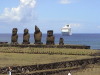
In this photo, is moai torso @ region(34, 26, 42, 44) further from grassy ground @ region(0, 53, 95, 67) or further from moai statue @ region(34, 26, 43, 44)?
grassy ground @ region(0, 53, 95, 67)

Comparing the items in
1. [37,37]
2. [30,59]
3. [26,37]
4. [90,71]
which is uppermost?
[26,37]

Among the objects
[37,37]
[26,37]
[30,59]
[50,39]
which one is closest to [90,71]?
[30,59]

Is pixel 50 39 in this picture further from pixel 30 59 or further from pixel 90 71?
pixel 90 71

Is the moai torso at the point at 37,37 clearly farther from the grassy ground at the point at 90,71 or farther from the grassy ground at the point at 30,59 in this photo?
the grassy ground at the point at 90,71

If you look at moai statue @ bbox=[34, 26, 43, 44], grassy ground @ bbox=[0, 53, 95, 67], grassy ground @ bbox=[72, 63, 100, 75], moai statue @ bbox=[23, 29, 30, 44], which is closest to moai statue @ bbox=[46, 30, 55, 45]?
moai statue @ bbox=[34, 26, 43, 44]

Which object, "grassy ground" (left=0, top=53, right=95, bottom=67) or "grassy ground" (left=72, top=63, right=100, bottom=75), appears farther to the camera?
"grassy ground" (left=0, top=53, right=95, bottom=67)

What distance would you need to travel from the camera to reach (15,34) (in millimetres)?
49344

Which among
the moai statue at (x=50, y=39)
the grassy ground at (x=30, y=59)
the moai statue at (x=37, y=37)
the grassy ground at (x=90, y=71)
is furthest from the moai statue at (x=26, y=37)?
the grassy ground at (x=90, y=71)

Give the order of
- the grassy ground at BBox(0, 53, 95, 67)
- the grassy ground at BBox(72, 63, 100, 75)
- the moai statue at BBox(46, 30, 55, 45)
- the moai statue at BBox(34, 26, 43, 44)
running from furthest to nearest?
the moai statue at BBox(34, 26, 43, 44)
the moai statue at BBox(46, 30, 55, 45)
the grassy ground at BBox(0, 53, 95, 67)
the grassy ground at BBox(72, 63, 100, 75)

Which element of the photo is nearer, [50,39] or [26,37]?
[50,39]

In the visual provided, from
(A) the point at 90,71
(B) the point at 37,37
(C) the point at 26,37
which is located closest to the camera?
(A) the point at 90,71

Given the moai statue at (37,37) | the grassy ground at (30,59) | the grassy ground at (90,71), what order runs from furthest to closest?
the moai statue at (37,37), the grassy ground at (30,59), the grassy ground at (90,71)

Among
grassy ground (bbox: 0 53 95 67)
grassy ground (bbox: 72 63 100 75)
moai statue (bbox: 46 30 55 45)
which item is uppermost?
moai statue (bbox: 46 30 55 45)

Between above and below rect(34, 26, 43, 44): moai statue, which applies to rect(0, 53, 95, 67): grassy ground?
below
